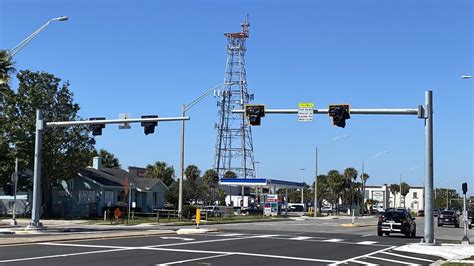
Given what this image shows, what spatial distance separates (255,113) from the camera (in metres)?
29.7

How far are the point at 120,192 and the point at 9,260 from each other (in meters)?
46.8

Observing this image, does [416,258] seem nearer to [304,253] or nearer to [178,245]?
[304,253]

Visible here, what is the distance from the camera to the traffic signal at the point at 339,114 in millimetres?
28219

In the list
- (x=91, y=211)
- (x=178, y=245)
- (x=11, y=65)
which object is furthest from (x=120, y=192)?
(x=178, y=245)

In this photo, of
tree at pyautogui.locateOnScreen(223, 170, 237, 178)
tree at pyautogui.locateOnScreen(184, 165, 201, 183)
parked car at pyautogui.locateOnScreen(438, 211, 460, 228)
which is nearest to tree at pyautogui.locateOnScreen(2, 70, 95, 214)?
parked car at pyautogui.locateOnScreen(438, 211, 460, 228)

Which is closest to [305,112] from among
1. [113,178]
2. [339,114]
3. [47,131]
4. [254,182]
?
[339,114]

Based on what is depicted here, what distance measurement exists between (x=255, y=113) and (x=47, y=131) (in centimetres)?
2902

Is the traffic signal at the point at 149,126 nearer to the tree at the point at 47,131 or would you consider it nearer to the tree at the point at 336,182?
the tree at the point at 47,131

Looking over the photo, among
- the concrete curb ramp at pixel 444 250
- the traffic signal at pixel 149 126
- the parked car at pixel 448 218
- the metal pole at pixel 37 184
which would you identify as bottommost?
the parked car at pixel 448 218

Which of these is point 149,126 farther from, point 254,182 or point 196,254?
point 254,182

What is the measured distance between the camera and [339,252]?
22859 millimetres

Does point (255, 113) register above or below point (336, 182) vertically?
above

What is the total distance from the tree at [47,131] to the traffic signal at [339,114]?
3212cm

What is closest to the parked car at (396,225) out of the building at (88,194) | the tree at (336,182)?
the building at (88,194)
